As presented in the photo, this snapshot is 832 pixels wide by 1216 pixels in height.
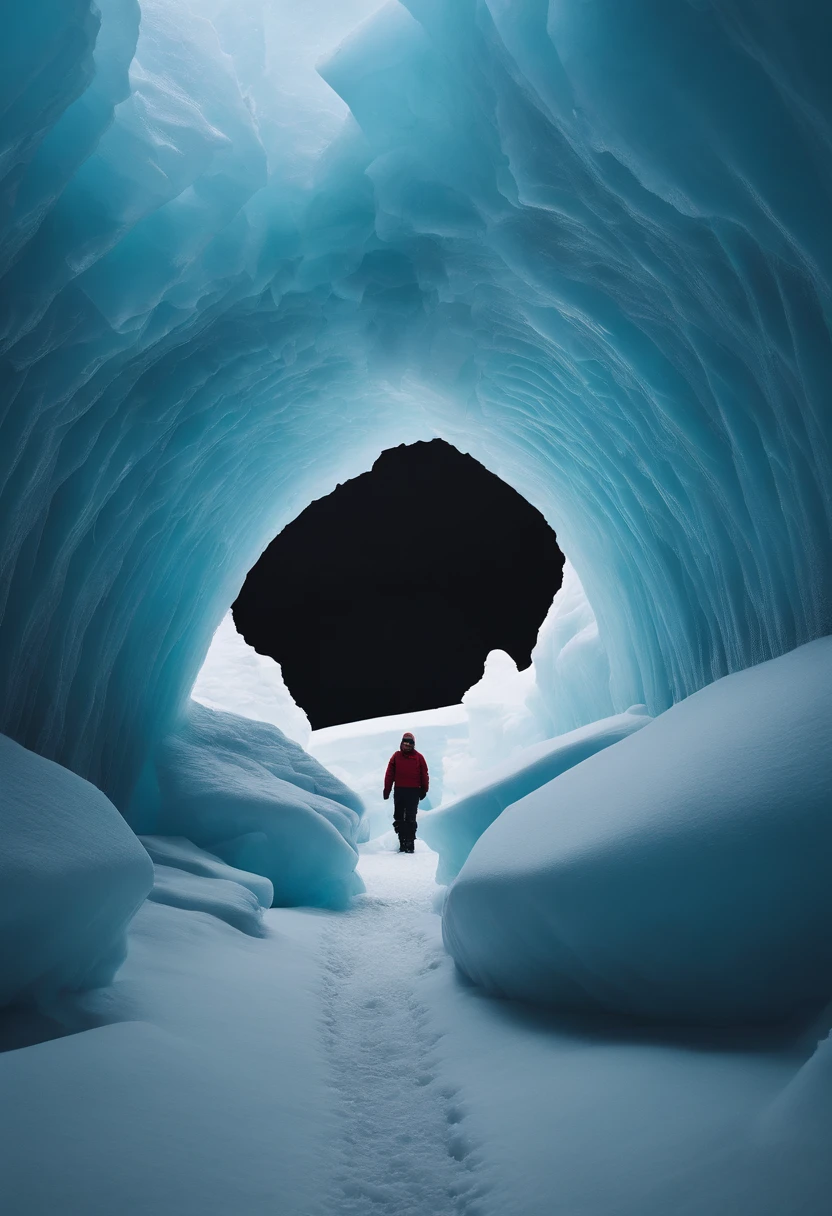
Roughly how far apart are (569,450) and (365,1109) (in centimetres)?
415

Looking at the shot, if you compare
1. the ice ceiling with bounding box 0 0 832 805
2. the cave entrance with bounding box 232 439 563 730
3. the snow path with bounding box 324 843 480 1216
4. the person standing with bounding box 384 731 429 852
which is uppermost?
the cave entrance with bounding box 232 439 563 730

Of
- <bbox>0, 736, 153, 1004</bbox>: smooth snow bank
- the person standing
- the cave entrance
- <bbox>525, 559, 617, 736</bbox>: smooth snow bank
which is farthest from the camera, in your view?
the cave entrance

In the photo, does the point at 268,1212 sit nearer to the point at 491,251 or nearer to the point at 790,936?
the point at 790,936

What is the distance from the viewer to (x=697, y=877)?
2189 millimetres

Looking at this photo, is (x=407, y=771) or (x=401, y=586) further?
(x=401, y=586)

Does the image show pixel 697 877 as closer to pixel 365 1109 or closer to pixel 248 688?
pixel 365 1109

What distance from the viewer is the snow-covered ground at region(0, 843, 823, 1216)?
59.6 inches

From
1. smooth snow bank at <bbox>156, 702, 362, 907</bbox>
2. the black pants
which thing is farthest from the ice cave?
the black pants

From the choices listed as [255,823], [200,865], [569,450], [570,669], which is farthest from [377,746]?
[569,450]

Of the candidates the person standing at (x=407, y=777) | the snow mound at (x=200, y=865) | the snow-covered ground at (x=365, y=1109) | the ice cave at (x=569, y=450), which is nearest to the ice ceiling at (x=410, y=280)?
the ice cave at (x=569, y=450)

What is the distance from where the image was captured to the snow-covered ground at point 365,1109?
151 centimetres

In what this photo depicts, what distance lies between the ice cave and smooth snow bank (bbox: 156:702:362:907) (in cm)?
34

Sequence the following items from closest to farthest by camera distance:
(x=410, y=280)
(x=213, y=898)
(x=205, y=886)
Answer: (x=213, y=898), (x=410, y=280), (x=205, y=886)

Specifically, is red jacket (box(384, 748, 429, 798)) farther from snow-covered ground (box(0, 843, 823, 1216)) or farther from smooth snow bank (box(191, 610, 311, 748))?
snow-covered ground (box(0, 843, 823, 1216))
